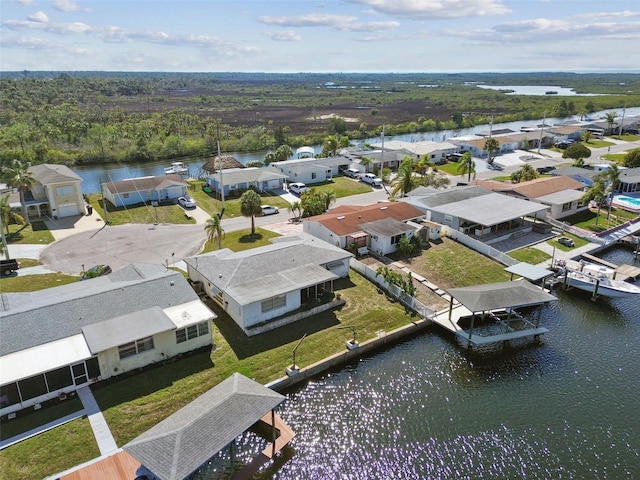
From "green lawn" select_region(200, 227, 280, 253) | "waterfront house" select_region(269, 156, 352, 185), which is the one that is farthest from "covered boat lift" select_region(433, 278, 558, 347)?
"waterfront house" select_region(269, 156, 352, 185)

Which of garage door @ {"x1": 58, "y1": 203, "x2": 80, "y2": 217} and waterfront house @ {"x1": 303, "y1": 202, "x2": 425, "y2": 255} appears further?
garage door @ {"x1": 58, "y1": 203, "x2": 80, "y2": 217}

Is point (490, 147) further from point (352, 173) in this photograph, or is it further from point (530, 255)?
point (530, 255)

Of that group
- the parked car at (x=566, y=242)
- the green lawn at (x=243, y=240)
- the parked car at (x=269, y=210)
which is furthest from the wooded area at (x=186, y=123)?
the parked car at (x=566, y=242)

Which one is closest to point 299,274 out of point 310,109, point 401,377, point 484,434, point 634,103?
point 401,377

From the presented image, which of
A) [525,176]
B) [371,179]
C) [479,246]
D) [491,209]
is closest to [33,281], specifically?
[479,246]

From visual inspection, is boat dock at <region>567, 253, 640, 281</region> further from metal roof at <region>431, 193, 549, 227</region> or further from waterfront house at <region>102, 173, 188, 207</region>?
waterfront house at <region>102, 173, 188, 207</region>
